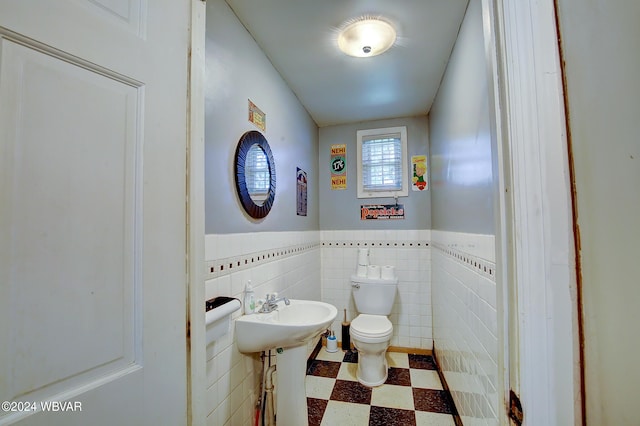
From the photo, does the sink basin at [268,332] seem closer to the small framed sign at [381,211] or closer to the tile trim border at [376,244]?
the tile trim border at [376,244]

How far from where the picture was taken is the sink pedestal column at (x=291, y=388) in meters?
1.38

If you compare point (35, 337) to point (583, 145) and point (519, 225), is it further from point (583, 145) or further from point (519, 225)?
point (583, 145)

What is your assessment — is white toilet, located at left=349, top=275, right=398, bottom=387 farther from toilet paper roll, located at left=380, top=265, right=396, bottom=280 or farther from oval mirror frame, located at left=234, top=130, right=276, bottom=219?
oval mirror frame, located at left=234, top=130, right=276, bottom=219

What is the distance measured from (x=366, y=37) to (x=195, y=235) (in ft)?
4.74

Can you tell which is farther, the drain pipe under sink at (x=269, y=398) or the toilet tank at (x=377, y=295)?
the toilet tank at (x=377, y=295)

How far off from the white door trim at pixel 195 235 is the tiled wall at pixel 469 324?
916mm

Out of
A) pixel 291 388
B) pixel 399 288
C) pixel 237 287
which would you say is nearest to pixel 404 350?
pixel 399 288

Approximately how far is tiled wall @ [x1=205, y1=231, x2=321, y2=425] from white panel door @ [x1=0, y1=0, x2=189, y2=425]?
1.56 ft

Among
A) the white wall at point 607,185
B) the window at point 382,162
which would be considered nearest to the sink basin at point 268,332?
the white wall at point 607,185

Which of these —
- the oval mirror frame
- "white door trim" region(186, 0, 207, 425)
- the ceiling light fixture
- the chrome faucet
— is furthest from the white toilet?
the ceiling light fixture

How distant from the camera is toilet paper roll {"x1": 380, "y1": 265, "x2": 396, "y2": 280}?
2.38 metres

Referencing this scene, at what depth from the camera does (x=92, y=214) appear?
467 millimetres

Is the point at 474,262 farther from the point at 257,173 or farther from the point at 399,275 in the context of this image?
the point at 399,275

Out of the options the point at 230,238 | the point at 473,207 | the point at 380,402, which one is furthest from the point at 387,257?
the point at 230,238
